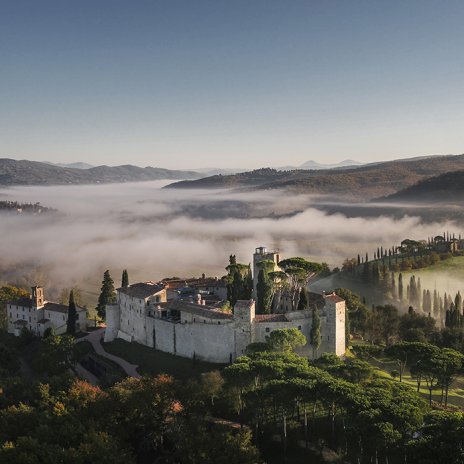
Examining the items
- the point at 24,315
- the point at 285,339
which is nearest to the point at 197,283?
the point at 24,315

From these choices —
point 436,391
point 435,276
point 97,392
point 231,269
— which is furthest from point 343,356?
point 435,276

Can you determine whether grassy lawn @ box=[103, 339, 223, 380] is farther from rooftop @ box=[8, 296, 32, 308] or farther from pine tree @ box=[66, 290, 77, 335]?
rooftop @ box=[8, 296, 32, 308]

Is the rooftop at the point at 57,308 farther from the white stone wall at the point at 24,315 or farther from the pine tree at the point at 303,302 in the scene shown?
the pine tree at the point at 303,302

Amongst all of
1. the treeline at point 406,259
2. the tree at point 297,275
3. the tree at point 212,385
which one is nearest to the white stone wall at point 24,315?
the tree at point 297,275

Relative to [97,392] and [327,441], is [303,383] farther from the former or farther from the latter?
[97,392]

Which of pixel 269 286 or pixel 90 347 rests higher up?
pixel 269 286

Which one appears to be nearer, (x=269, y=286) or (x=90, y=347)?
(x=269, y=286)
